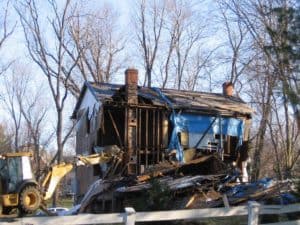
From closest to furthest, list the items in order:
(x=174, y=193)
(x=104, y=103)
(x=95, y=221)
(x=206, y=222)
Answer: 1. (x=95, y=221)
2. (x=206, y=222)
3. (x=174, y=193)
4. (x=104, y=103)

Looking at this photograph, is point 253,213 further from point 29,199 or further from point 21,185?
point 21,185

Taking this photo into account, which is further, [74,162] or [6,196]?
[74,162]

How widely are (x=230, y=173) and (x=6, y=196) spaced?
889 cm

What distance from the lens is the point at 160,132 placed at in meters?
27.8

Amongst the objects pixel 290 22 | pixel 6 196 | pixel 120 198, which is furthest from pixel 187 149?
pixel 290 22

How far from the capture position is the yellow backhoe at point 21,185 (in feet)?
62.8

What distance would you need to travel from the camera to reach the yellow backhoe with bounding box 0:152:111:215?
19141 mm

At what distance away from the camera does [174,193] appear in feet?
61.2

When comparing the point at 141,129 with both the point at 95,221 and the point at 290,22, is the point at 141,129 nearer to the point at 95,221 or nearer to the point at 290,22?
the point at 290,22

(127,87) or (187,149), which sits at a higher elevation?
(127,87)

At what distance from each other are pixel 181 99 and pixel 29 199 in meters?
12.4

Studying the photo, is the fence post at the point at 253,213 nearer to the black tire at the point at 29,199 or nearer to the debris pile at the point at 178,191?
the debris pile at the point at 178,191

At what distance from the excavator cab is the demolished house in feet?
19.5

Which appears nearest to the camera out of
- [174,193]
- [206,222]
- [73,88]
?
[206,222]
